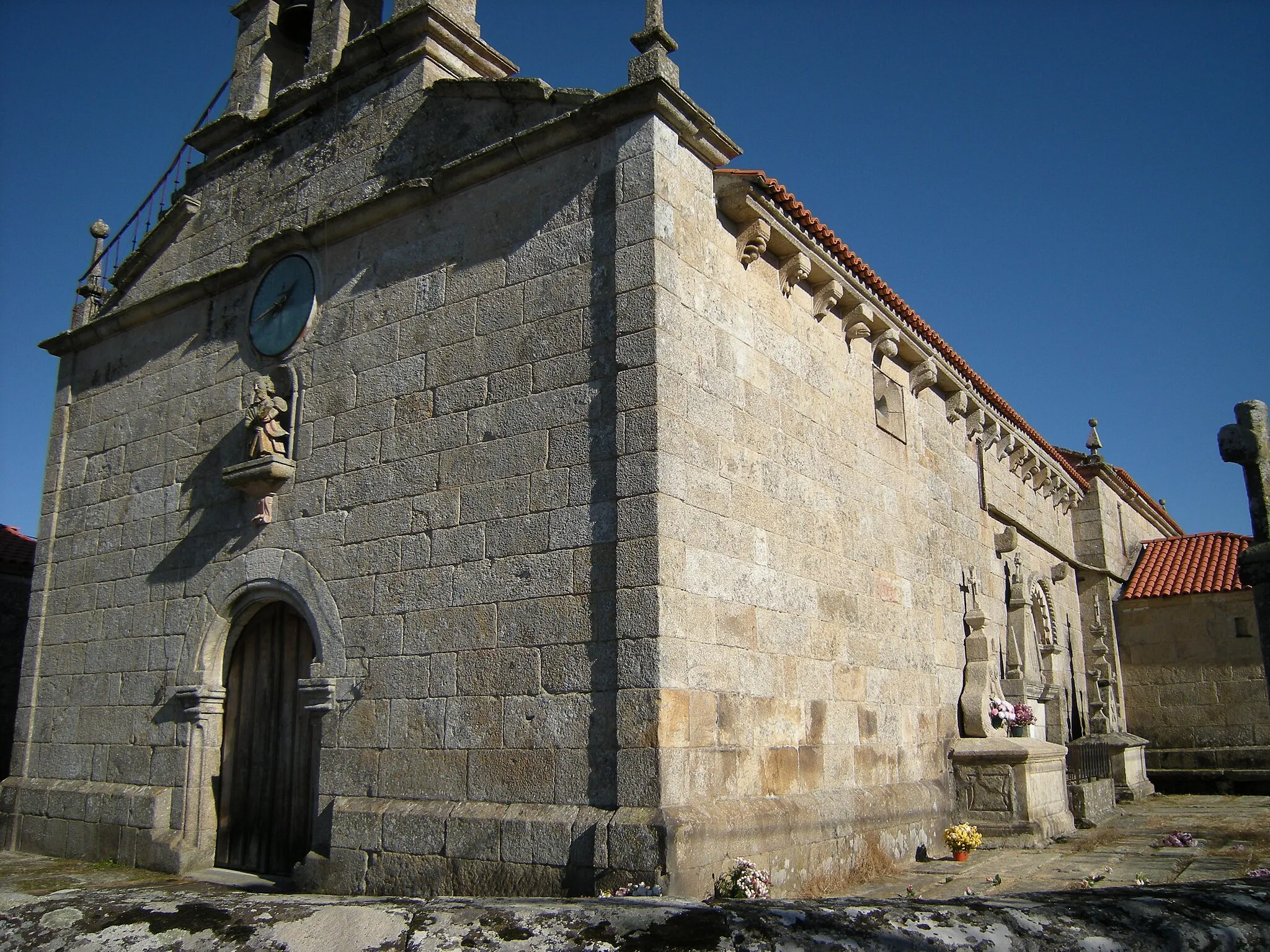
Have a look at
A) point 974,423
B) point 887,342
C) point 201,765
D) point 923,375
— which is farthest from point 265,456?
point 974,423

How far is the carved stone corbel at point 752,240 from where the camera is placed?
732 cm

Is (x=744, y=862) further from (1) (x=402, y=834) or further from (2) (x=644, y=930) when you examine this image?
(2) (x=644, y=930)

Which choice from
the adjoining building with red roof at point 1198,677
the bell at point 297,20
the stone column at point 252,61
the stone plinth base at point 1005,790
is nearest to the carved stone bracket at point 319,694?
the stone plinth base at point 1005,790

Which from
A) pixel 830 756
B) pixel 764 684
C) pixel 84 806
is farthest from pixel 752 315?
pixel 84 806

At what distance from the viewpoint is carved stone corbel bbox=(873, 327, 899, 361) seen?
9.41 meters

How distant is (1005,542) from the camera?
1172 centimetres

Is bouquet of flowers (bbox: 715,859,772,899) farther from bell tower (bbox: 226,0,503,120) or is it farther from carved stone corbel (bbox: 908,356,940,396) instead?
bell tower (bbox: 226,0,503,120)

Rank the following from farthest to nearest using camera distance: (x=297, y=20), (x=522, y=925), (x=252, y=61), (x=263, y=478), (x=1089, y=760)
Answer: (x=1089, y=760), (x=297, y=20), (x=252, y=61), (x=263, y=478), (x=522, y=925)

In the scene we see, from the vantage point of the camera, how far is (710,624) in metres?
6.26

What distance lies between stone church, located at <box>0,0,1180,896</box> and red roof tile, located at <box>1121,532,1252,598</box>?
6363 mm

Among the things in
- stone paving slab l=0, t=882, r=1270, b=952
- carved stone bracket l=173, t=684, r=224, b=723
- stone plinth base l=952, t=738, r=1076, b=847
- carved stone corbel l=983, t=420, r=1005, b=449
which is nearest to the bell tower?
carved stone bracket l=173, t=684, r=224, b=723

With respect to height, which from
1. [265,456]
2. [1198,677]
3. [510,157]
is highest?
[510,157]

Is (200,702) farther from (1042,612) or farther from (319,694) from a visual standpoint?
(1042,612)

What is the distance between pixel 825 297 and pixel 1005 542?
479 centimetres
